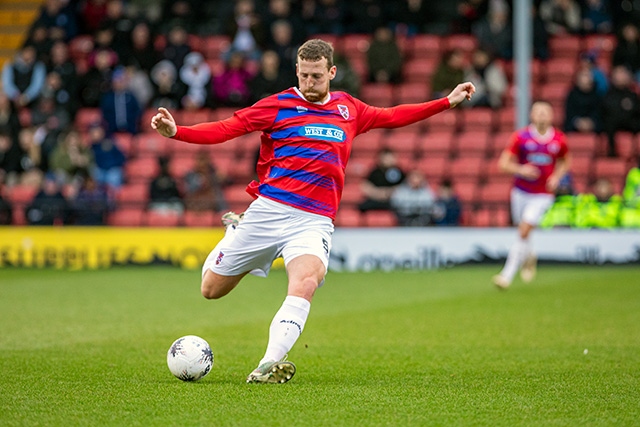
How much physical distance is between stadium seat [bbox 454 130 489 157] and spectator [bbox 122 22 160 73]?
21.4 feet

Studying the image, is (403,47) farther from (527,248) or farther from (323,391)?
(323,391)

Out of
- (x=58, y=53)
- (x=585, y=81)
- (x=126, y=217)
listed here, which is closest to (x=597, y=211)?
(x=585, y=81)

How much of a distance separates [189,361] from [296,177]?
4.64ft

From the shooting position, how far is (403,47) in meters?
21.8

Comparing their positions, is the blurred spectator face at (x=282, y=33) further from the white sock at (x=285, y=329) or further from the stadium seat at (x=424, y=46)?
the white sock at (x=285, y=329)

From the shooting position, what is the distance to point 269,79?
19906mm

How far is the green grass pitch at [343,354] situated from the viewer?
5.81 metres

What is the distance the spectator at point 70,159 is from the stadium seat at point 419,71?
6.58 m

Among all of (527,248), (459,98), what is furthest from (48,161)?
(459,98)

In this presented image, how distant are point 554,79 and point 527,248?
7295 mm

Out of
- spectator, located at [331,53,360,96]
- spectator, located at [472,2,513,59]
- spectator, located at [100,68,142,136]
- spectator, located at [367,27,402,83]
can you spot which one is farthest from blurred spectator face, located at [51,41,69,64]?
spectator, located at [472,2,513,59]

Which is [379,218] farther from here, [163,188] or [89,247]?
[89,247]

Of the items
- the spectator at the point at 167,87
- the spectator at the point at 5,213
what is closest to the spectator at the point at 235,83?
the spectator at the point at 167,87

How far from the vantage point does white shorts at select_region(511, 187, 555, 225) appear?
571 inches
